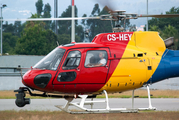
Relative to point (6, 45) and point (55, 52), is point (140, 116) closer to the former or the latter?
point (55, 52)

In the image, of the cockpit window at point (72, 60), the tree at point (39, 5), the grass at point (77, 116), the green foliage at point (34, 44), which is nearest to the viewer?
the cockpit window at point (72, 60)

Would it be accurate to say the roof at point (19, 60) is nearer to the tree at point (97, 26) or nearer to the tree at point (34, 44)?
the tree at point (34, 44)

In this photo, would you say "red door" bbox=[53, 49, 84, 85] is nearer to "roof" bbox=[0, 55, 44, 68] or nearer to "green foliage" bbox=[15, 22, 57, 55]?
"roof" bbox=[0, 55, 44, 68]

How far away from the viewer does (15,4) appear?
8150 centimetres

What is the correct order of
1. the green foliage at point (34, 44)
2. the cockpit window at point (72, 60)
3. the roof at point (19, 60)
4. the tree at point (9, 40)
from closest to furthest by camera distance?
1. the cockpit window at point (72, 60)
2. the roof at point (19, 60)
3. the green foliage at point (34, 44)
4. the tree at point (9, 40)

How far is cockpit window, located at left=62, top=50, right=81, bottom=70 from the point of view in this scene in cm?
857

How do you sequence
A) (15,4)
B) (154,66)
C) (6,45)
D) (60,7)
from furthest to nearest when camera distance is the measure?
(15,4), (60,7), (6,45), (154,66)

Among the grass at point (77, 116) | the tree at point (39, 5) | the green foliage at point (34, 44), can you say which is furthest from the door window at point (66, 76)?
the tree at point (39, 5)

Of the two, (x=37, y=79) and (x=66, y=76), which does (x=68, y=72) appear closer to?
(x=66, y=76)

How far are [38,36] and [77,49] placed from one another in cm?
4192

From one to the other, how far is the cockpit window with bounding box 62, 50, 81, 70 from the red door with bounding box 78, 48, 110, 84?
205 mm

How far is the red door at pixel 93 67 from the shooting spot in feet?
28.2

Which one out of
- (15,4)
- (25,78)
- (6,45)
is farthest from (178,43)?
(15,4)

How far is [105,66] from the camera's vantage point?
28.6ft
